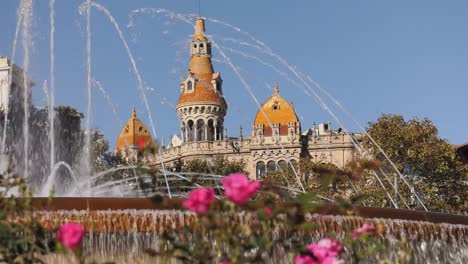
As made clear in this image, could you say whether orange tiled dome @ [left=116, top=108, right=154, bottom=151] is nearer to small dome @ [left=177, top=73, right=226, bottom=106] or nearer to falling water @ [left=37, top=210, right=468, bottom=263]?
small dome @ [left=177, top=73, right=226, bottom=106]

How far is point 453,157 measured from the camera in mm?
45750

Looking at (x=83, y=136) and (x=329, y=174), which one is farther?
(x=83, y=136)

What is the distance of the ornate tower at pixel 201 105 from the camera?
94.6 meters

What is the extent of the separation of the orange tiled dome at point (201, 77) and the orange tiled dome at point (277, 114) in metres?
4.56

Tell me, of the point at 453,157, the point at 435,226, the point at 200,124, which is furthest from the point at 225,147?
the point at 435,226

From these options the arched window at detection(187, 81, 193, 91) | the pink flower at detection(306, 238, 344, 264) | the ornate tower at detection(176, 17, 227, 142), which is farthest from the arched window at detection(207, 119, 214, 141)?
the pink flower at detection(306, 238, 344, 264)

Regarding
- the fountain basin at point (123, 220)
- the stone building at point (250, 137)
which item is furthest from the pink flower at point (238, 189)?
the stone building at point (250, 137)

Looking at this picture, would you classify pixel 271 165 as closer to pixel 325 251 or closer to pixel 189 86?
pixel 189 86

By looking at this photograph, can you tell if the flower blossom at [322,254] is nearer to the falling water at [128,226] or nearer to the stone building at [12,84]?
the falling water at [128,226]

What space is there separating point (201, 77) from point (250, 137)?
9.35m

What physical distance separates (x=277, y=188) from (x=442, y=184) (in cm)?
4036

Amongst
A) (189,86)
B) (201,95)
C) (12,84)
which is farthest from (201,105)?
(12,84)

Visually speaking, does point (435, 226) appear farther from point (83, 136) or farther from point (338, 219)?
point (83, 136)

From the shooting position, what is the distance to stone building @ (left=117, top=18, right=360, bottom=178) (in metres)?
91.1
